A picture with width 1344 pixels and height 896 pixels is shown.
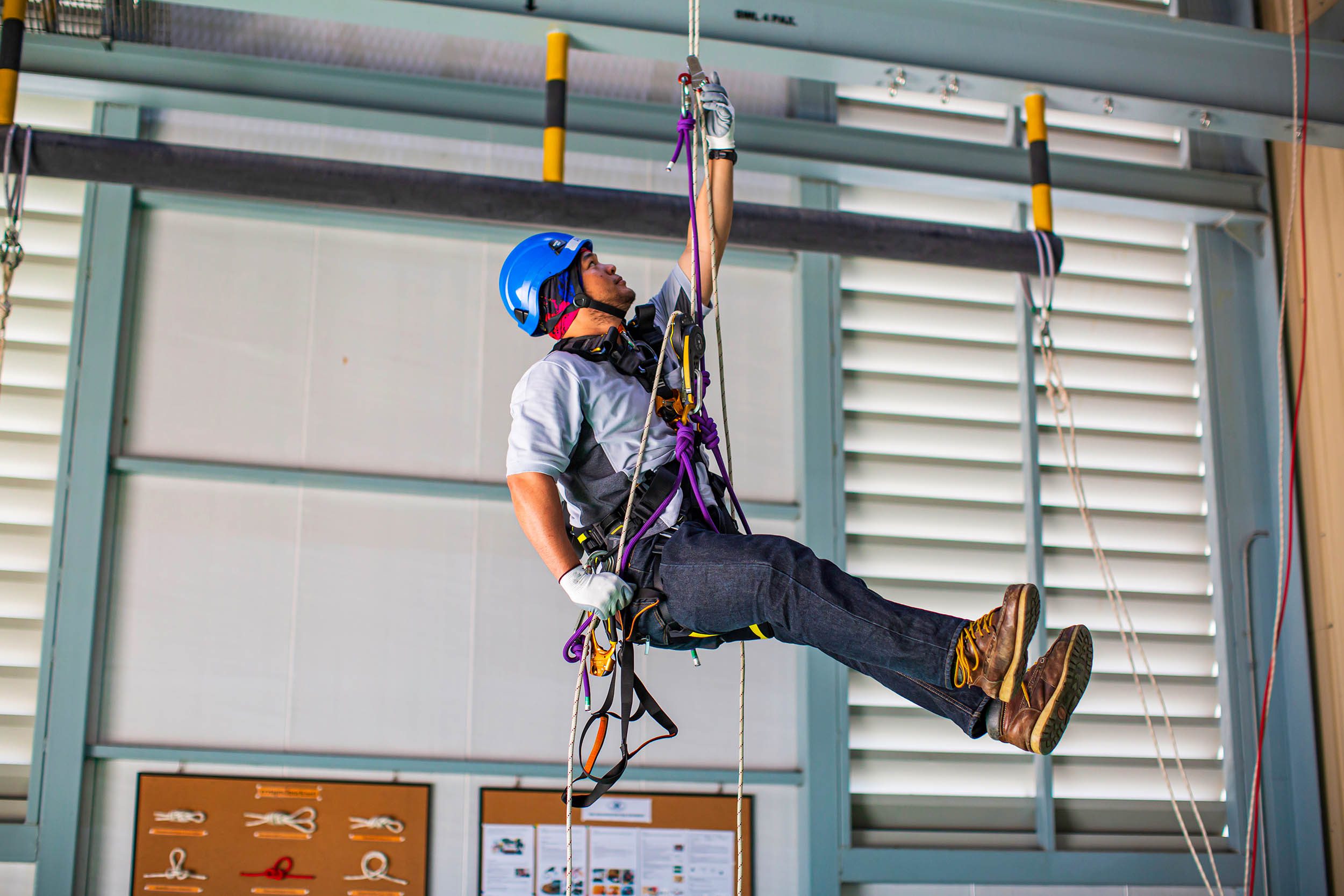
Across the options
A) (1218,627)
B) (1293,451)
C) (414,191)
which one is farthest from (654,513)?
(1293,451)

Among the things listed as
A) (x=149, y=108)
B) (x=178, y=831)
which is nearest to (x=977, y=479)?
(x=178, y=831)

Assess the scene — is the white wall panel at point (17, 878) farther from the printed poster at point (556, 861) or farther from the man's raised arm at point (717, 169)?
the man's raised arm at point (717, 169)

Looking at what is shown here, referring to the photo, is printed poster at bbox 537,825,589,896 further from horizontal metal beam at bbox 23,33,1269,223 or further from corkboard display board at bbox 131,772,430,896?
horizontal metal beam at bbox 23,33,1269,223

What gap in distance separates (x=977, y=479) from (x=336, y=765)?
12.5ft

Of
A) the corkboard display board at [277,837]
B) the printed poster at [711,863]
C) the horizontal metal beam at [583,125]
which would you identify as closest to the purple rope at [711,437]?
the printed poster at [711,863]

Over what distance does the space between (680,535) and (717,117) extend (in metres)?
1.34

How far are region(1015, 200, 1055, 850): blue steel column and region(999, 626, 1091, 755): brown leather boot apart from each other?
3597mm

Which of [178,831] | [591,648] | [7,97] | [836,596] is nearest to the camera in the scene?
[836,596]

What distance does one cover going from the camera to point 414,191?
4.54 meters

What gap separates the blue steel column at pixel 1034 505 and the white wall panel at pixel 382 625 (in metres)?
3.13

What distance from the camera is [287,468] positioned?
571cm

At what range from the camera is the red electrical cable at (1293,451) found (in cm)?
529

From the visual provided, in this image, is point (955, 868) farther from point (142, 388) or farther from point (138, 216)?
point (138, 216)

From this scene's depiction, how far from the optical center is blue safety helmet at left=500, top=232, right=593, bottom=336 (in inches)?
131
